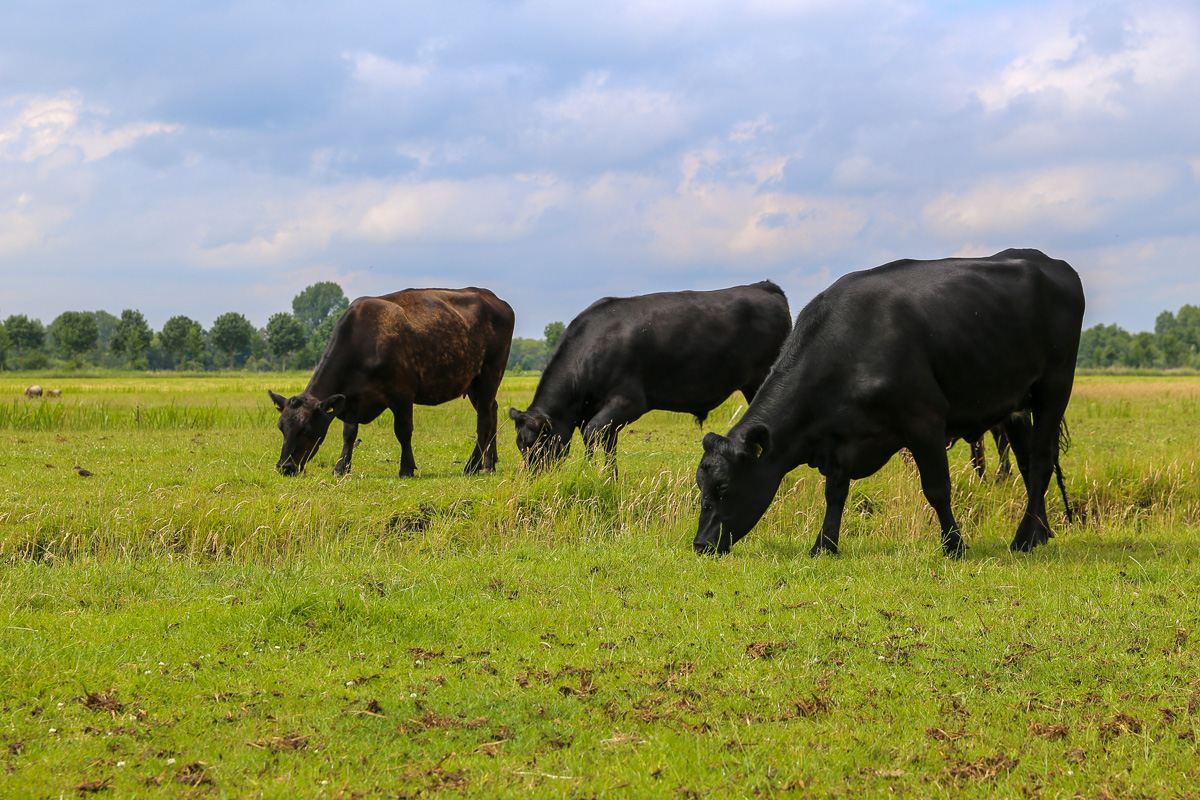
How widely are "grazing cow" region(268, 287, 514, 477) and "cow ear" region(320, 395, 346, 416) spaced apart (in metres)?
0.01

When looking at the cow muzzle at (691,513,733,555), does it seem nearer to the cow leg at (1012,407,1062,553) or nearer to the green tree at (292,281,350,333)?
the cow leg at (1012,407,1062,553)

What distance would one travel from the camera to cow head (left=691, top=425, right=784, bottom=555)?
790 centimetres

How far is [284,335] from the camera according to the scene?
104 metres

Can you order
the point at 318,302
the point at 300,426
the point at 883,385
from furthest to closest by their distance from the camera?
1. the point at 318,302
2. the point at 300,426
3. the point at 883,385

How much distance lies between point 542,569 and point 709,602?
1592mm

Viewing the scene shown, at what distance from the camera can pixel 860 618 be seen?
20.0ft

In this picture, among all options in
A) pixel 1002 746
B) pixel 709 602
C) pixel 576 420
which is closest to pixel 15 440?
pixel 576 420

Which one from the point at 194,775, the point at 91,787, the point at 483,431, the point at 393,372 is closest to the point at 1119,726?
the point at 194,775

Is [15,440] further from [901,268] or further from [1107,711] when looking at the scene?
[1107,711]

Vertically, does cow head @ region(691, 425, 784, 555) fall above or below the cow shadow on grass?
above

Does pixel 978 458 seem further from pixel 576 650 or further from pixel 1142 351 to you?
pixel 1142 351

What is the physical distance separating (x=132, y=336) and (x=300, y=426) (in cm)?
9352

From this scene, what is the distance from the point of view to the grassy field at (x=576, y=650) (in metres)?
3.98

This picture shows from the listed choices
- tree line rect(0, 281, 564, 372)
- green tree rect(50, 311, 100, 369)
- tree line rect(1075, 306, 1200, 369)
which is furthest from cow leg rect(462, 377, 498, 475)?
tree line rect(1075, 306, 1200, 369)
